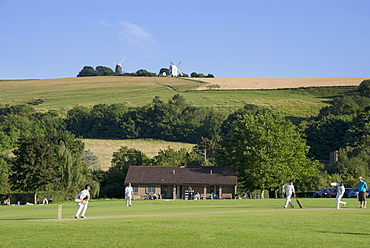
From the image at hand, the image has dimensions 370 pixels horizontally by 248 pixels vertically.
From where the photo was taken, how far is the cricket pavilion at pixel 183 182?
3221 inches

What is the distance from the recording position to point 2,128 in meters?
133

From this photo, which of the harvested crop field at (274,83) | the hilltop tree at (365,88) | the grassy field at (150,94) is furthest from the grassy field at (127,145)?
the hilltop tree at (365,88)

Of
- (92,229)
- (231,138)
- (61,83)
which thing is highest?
(61,83)

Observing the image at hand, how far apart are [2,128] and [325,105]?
264 ft

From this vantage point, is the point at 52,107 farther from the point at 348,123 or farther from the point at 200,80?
the point at 348,123

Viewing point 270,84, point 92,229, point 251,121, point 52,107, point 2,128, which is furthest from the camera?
point 270,84

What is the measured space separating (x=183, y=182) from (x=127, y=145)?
160ft

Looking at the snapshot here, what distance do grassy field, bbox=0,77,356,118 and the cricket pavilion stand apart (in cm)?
6418

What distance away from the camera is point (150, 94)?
170 metres

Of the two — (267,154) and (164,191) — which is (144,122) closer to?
(164,191)

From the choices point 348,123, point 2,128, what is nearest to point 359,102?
point 348,123

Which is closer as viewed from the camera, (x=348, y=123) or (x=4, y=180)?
(x=4, y=180)

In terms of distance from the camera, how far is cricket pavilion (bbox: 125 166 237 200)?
268ft

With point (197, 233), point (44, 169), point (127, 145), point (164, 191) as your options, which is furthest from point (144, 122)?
point (197, 233)
